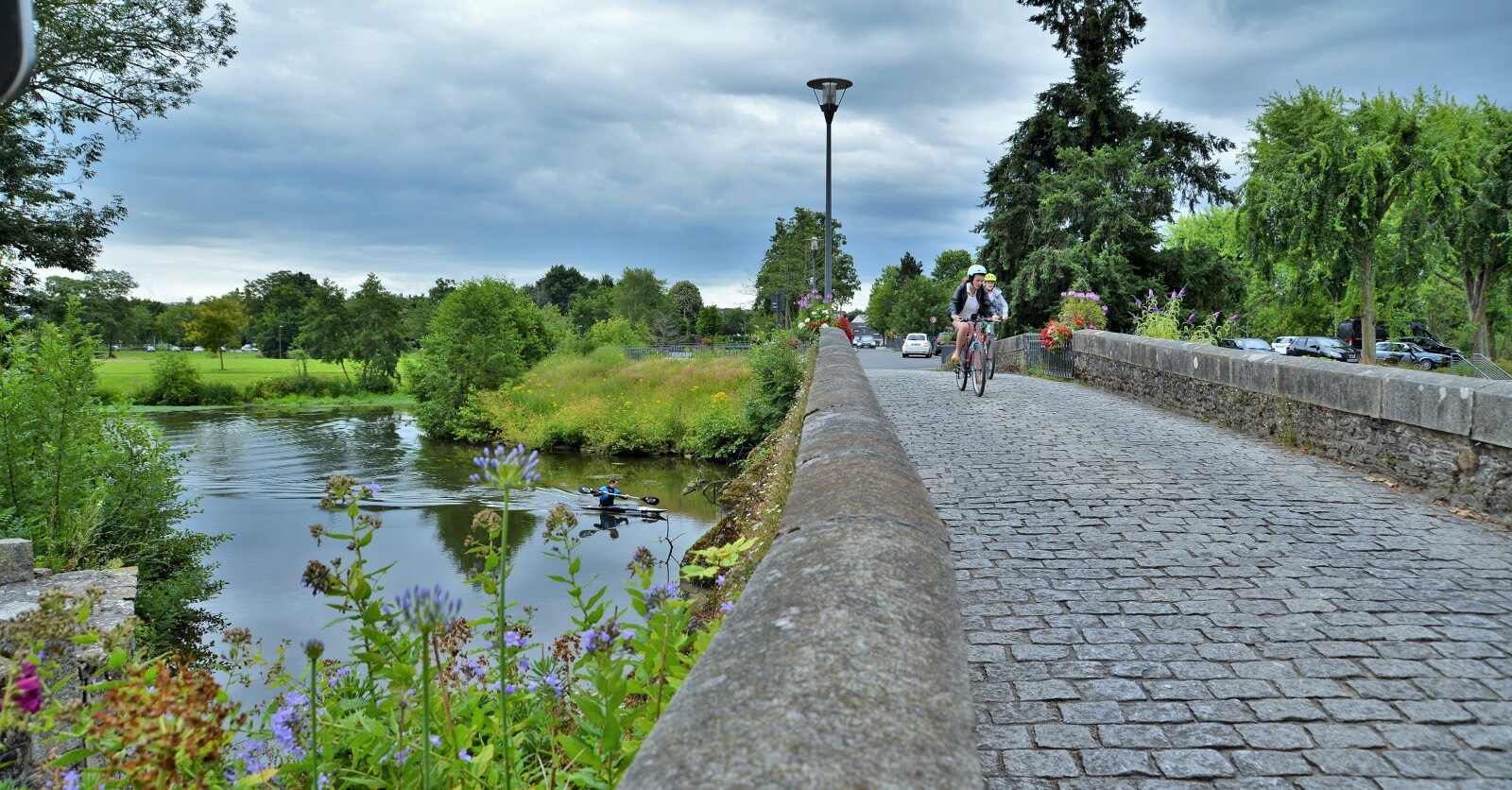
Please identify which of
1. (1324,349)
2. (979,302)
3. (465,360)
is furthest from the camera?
(465,360)

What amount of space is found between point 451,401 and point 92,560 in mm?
31541

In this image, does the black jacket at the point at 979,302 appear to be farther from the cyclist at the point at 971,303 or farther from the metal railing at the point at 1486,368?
the metal railing at the point at 1486,368

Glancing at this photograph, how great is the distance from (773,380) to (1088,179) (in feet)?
57.2

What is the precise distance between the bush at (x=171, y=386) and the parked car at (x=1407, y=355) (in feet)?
234

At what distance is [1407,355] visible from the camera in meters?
34.8

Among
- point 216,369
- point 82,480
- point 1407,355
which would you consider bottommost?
point 216,369

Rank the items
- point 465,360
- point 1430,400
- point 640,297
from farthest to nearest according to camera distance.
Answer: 1. point 640,297
2. point 465,360
3. point 1430,400

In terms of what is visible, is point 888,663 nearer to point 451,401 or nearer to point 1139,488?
point 1139,488

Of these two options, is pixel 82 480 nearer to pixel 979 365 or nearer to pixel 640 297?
pixel 979 365

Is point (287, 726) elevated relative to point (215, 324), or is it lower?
lower

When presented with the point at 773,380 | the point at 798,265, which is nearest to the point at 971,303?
the point at 773,380

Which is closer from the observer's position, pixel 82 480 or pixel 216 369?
pixel 82 480

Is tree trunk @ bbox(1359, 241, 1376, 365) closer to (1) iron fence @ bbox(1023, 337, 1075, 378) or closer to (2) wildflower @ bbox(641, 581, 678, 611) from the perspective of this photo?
(1) iron fence @ bbox(1023, 337, 1075, 378)

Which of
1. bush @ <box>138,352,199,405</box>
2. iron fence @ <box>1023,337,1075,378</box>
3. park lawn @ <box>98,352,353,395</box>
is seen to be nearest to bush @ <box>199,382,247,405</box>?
bush @ <box>138,352,199,405</box>
